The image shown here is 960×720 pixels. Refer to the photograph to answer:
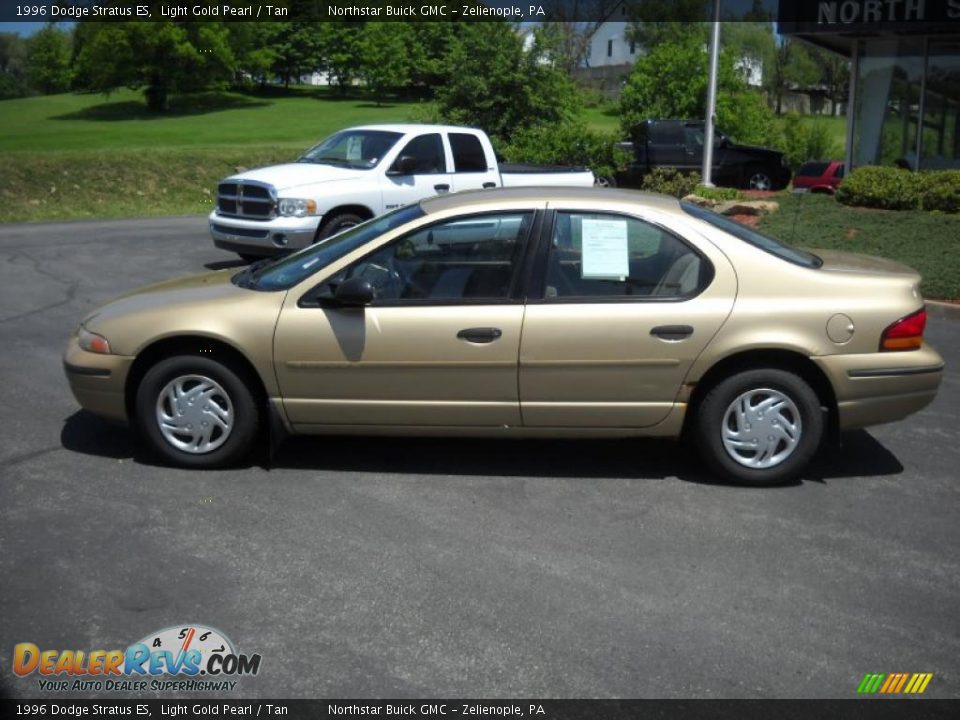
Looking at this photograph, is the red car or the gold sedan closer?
the gold sedan

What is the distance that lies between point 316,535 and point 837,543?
2514 millimetres

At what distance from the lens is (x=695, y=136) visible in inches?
1011

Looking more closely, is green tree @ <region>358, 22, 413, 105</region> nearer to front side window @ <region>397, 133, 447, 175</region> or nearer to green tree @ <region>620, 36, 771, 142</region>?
green tree @ <region>620, 36, 771, 142</region>

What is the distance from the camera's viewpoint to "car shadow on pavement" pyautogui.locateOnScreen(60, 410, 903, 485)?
6.32 metres

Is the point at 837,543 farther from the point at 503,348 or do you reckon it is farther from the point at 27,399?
the point at 27,399

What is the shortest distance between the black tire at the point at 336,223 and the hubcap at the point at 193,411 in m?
7.63

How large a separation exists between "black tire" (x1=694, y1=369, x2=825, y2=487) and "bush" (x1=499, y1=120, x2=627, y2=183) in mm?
17386

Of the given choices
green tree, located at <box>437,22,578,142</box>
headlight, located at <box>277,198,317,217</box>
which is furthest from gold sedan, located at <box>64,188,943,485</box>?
green tree, located at <box>437,22,578,142</box>

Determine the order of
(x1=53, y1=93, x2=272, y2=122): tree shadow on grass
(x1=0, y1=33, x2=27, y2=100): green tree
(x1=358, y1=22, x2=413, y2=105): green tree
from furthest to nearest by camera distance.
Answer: (x1=0, y1=33, x2=27, y2=100): green tree → (x1=358, y1=22, x2=413, y2=105): green tree → (x1=53, y1=93, x2=272, y2=122): tree shadow on grass

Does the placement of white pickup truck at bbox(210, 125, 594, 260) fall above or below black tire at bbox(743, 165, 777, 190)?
above

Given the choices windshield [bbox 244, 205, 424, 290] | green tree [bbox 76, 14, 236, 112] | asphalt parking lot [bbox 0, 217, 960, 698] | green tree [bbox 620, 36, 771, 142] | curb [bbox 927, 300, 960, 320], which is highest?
green tree [bbox 76, 14, 236, 112]

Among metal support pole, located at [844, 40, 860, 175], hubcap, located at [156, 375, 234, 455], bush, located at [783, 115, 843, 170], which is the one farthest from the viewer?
bush, located at [783, 115, 843, 170]

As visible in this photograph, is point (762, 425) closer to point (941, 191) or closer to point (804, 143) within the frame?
point (941, 191)

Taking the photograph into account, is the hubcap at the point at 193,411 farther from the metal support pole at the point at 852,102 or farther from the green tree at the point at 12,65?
the green tree at the point at 12,65
